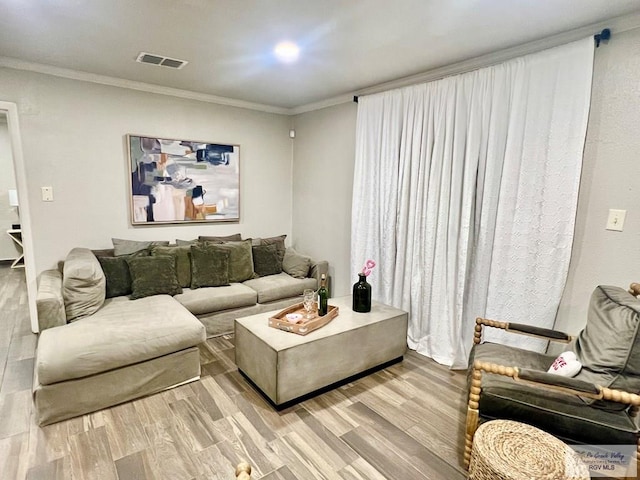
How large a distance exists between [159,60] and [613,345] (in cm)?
354

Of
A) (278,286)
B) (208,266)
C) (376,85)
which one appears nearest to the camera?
(376,85)

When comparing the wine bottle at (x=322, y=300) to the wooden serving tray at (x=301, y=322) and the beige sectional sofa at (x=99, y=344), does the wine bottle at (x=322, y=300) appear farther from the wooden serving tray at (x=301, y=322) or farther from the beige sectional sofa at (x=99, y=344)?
the beige sectional sofa at (x=99, y=344)

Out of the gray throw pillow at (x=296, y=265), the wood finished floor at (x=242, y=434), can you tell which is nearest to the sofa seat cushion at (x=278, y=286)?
the gray throw pillow at (x=296, y=265)

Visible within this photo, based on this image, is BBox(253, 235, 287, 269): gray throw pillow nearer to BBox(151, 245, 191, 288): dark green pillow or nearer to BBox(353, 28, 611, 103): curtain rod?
BBox(151, 245, 191, 288): dark green pillow

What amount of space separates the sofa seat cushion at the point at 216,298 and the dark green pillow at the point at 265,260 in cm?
39

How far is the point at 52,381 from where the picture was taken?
203cm

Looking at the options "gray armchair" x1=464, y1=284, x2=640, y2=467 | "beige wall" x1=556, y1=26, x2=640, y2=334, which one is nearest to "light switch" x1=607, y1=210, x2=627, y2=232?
"beige wall" x1=556, y1=26, x2=640, y2=334

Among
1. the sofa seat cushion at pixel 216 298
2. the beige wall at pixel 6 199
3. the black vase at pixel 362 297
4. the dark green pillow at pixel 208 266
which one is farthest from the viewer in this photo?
the beige wall at pixel 6 199

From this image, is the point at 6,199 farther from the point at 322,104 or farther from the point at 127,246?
the point at 322,104

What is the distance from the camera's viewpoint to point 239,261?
148 inches

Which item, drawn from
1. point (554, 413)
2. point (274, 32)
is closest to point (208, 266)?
point (274, 32)

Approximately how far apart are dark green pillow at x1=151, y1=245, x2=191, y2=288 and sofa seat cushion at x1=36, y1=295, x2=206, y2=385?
24.6 inches

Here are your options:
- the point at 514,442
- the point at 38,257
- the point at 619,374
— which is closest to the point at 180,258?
the point at 38,257

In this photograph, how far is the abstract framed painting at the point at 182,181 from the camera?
140 inches
